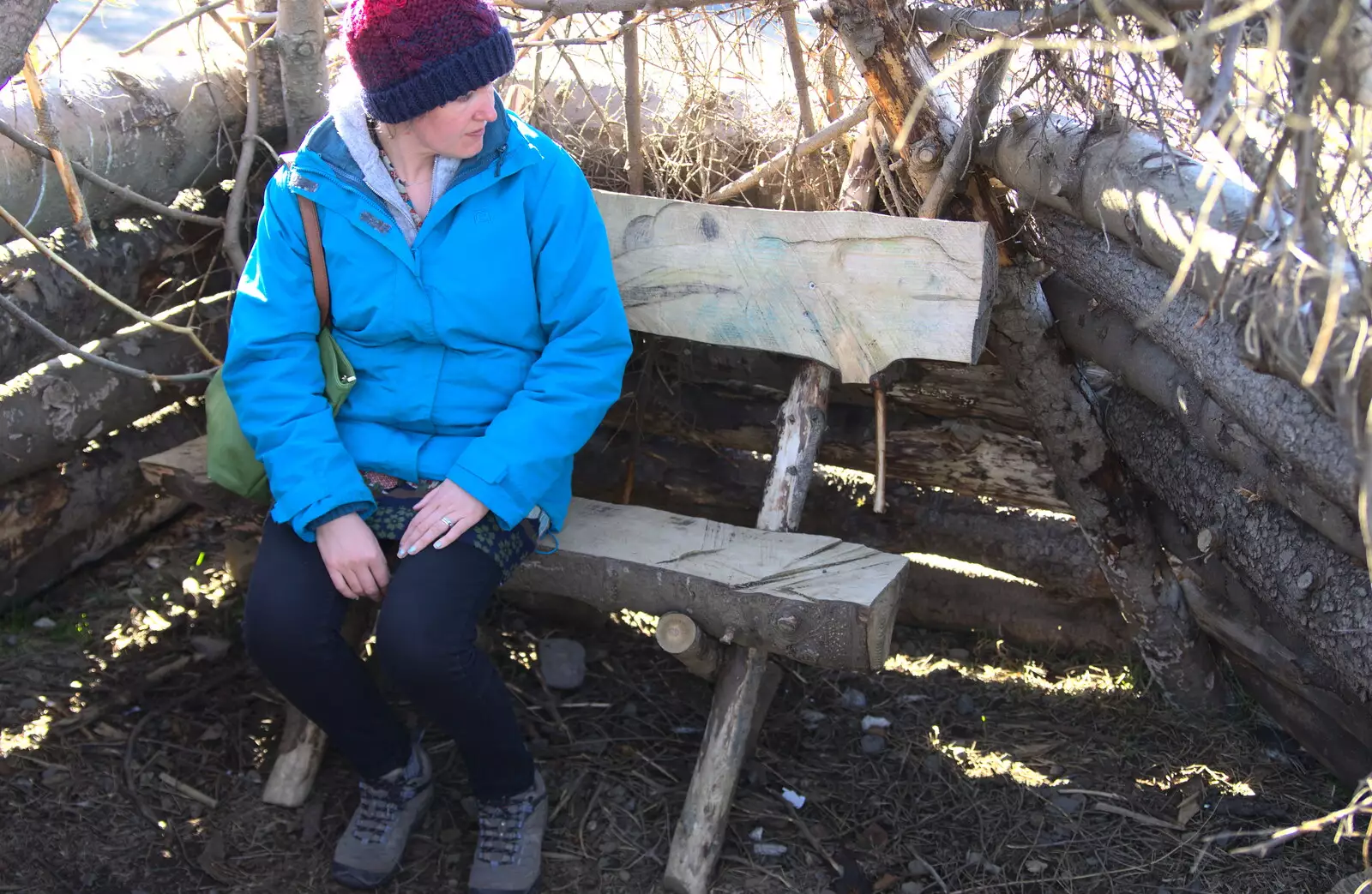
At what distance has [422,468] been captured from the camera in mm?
2807

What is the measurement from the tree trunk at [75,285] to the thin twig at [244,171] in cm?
29

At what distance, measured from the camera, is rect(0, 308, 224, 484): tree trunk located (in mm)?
3557

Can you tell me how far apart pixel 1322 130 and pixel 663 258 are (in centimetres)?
187

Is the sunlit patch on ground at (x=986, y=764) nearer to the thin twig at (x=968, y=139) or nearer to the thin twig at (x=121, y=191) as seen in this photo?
the thin twig at (x=968, y=139)

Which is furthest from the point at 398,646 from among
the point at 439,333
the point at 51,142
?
the point at 51,142

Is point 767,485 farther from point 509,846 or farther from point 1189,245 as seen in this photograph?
point 1189,245

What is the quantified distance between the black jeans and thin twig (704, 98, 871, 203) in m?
1.48

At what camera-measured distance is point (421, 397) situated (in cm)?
281

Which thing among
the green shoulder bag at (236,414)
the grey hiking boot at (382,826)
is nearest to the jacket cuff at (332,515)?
the green shoulder bag at (236,414)

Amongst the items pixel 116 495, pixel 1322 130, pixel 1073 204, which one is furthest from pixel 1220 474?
pixel 116 495

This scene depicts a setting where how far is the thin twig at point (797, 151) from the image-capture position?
3.43 meters

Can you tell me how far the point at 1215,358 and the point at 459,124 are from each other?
5.40 feet

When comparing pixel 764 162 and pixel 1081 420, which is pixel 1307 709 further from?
pixel 764 162

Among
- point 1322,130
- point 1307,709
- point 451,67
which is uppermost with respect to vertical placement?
point 1322,130
